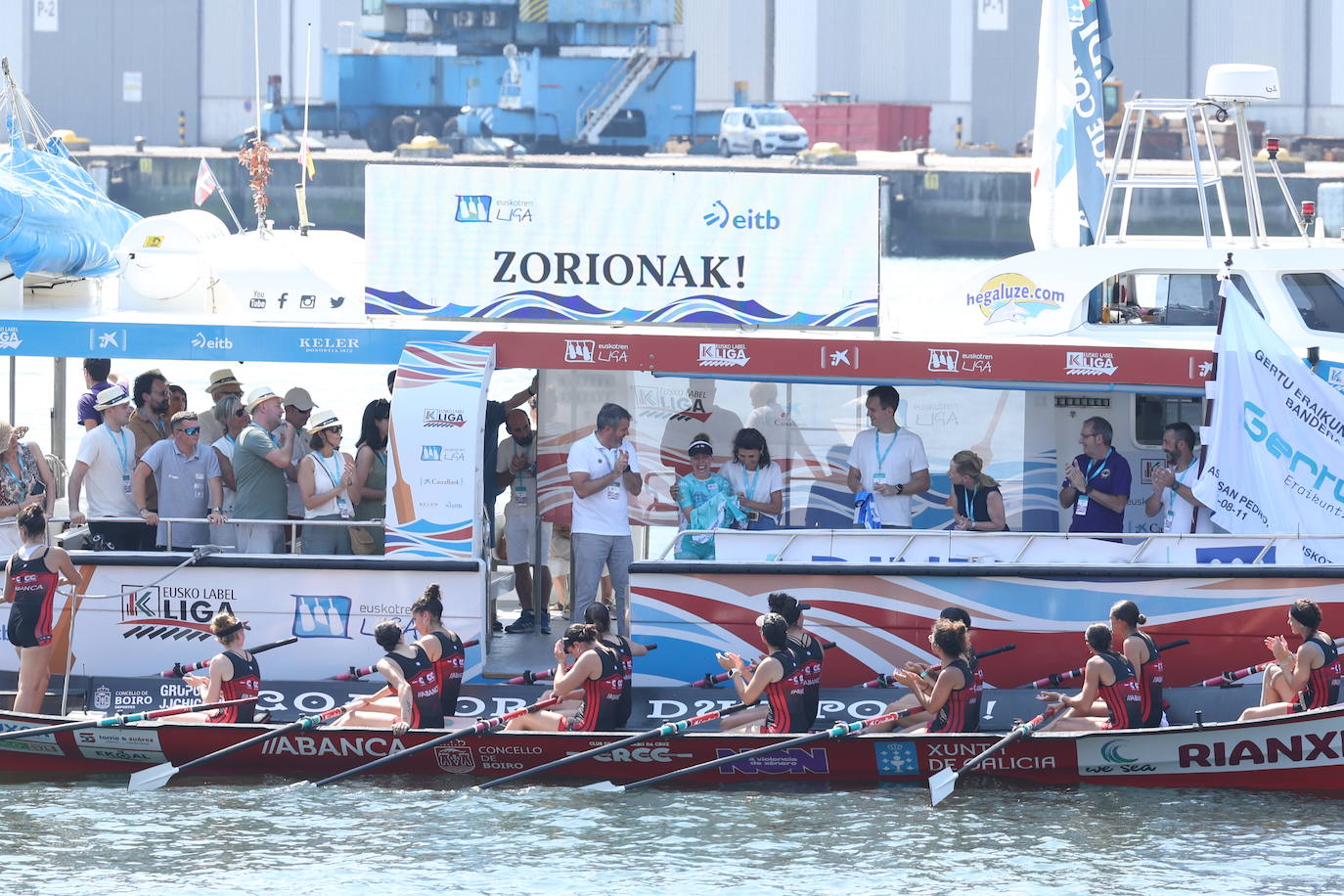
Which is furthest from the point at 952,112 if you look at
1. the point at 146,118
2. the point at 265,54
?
the point at 146,118

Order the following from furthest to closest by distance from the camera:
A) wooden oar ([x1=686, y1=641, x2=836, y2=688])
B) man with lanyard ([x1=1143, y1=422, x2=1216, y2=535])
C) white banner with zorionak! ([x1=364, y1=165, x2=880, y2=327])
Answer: white banner with zorionak! ([x1=364, y1=165, x2=880, y2=327]), man with lanyard ([x1=1143, y1=422, x2=1216, y2=535]), wooden oar ([x1=686, y1=641, x2=836, y2=688])

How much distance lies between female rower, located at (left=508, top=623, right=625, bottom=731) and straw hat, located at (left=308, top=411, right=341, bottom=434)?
80.9 inches

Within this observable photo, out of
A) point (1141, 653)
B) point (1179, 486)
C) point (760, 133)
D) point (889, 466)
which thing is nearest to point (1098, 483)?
point (1179, 486)

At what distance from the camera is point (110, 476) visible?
11.7 m

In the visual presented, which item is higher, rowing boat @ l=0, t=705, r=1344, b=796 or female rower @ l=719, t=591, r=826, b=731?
female rower @ l=719, t=591, r=826, b=731

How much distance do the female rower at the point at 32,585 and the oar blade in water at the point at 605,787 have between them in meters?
3.37

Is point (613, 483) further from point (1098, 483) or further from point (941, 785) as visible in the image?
point (1098, 483)

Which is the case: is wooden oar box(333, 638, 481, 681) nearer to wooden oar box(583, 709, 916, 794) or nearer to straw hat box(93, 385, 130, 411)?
wooden oar box(583, 709, 916, 794)

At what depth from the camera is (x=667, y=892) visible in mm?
9633

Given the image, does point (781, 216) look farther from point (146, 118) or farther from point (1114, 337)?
point (146, 118)

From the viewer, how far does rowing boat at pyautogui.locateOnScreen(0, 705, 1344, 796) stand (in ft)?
34.9

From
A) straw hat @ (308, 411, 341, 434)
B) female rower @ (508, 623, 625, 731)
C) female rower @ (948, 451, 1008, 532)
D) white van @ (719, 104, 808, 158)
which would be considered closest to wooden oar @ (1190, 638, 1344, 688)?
female rower @ (948, 451, 1008, 532)

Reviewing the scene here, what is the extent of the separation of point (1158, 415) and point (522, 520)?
4.28 m

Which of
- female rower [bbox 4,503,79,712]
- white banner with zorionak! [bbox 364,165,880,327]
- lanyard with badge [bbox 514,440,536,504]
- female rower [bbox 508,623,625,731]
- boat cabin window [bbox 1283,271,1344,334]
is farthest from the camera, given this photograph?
lanyard with badge [bbox 514,440,536,504]
